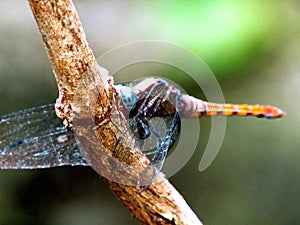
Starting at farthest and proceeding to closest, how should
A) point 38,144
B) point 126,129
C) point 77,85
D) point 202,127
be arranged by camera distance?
point 202,127
point 38,144
point 126,129
point 77,85

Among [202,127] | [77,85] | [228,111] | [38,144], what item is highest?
[77,85]

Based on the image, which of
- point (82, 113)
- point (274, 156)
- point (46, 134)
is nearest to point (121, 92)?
point (82, 113)

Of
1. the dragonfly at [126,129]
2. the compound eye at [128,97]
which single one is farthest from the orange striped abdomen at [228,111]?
the compound eye at [128,97]

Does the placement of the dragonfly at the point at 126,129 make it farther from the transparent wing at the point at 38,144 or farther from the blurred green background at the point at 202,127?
the blurred green background at the point at 202,127

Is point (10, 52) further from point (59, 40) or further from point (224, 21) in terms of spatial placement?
point (59, 40)

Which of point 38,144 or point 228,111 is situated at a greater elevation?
point 228,111

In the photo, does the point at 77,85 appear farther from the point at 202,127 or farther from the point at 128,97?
the point at 202,127

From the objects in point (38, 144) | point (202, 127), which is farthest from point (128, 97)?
point (202, 127)

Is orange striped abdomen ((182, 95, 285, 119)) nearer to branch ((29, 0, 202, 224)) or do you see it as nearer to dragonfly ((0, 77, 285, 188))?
dragonfly ((0, 77, 285, 188))
